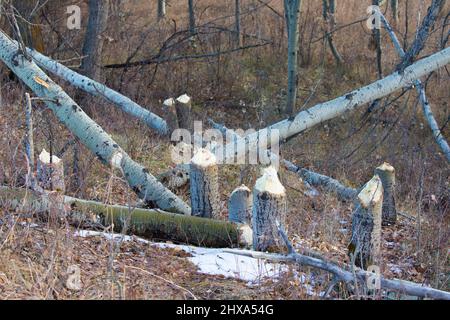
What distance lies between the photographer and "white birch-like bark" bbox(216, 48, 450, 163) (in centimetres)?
591

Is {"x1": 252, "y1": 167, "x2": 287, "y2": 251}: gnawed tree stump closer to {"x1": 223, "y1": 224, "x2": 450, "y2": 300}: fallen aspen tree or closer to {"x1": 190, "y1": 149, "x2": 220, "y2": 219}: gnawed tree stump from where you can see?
{"x1": 223, "y1": 224, "x2": 450, "y2": 300}: fallen aspen tree

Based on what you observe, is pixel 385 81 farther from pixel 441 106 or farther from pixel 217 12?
pixel 217 12

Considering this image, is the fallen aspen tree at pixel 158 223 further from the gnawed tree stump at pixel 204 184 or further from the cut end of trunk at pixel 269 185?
the cut end of trunk at pixel 269 185

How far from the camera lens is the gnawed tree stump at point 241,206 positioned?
4.70 meters

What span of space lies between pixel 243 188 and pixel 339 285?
132cm

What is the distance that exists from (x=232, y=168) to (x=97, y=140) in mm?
2618

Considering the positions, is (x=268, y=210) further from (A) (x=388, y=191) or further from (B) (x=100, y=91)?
(B) (x=100, y=91)

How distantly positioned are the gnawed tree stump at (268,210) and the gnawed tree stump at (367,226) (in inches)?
20.0

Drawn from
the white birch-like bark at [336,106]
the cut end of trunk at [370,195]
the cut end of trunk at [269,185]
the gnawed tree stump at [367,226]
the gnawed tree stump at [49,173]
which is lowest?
the gnawed tree stump at [367,226]

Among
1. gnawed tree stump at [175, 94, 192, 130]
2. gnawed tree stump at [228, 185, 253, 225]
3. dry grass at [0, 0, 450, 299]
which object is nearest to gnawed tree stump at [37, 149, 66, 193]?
dry grass at [0, 0, 450, 299]

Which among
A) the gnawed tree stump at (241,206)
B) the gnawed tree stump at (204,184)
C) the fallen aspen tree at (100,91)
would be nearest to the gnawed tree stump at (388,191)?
the gnawed tree stump at (241,206)

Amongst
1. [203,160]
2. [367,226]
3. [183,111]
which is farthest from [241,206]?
[183,111]

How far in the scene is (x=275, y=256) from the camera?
3611 mm

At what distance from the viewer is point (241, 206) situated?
470 cm
